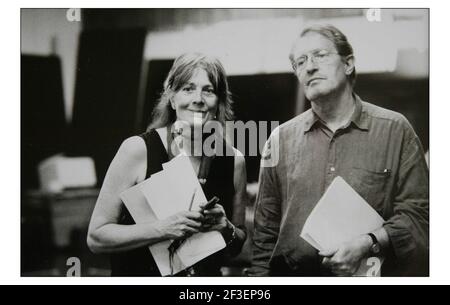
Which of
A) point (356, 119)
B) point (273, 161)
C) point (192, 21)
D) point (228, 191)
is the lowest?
point (228, 191)

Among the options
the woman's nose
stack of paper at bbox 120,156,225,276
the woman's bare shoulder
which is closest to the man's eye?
the woman's nose

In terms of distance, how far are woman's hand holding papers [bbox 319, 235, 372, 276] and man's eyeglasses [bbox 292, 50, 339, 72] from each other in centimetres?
109

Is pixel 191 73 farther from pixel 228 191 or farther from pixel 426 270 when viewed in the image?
pixel 426 270

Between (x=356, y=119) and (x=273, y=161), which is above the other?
(x=356, y=119)

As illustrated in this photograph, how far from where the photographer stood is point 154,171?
299 cm

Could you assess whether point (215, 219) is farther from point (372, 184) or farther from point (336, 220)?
point (372, 184)

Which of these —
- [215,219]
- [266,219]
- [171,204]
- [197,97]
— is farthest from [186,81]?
[266,219]

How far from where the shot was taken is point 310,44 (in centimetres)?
300

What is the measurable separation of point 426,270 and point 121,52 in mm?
2339

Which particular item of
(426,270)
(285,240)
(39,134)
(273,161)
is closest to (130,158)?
(39,134)

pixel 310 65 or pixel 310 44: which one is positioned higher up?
pixel 310 44

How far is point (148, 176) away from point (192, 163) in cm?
28

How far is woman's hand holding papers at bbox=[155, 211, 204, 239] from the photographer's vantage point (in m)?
2.96

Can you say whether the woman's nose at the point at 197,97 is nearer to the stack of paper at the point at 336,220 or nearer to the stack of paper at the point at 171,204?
the stack of paper at the point at 171,204
